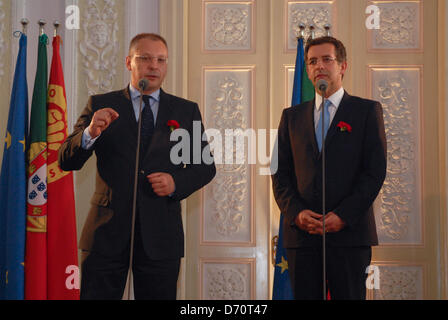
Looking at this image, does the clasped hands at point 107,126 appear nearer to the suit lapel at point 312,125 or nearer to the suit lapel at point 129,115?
the suit lapel at point 129,115

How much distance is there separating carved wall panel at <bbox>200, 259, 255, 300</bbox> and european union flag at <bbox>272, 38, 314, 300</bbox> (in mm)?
492

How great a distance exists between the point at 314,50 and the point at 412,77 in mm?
1693

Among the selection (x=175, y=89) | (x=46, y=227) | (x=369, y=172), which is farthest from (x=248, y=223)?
(x=369, y=172)

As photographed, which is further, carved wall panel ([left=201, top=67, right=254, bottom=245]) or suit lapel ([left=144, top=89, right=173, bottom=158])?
carved wall panel ([left=201, top=67, right=254, bottom=245])

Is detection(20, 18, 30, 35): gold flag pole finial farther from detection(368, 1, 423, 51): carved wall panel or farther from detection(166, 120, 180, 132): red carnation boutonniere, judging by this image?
detection(368, 1, 423, 51): carved wall panel

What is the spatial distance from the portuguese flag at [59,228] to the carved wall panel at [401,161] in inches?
81.4

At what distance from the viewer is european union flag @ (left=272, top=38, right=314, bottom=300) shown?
3.56 m

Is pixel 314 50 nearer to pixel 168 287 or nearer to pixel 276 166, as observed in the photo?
pixel 276 166

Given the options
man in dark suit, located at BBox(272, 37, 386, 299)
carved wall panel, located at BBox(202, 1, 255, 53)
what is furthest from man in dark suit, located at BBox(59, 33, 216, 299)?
carved wall panel, located at BBox(202, 1, 255, 53)

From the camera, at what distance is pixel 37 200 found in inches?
136

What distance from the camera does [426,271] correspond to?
3979mm

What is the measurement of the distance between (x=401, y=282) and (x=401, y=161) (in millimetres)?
844

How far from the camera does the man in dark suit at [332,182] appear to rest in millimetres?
2400

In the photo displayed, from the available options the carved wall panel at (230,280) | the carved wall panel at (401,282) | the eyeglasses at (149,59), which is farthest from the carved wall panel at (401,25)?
the eyeglasses at (149,59)
